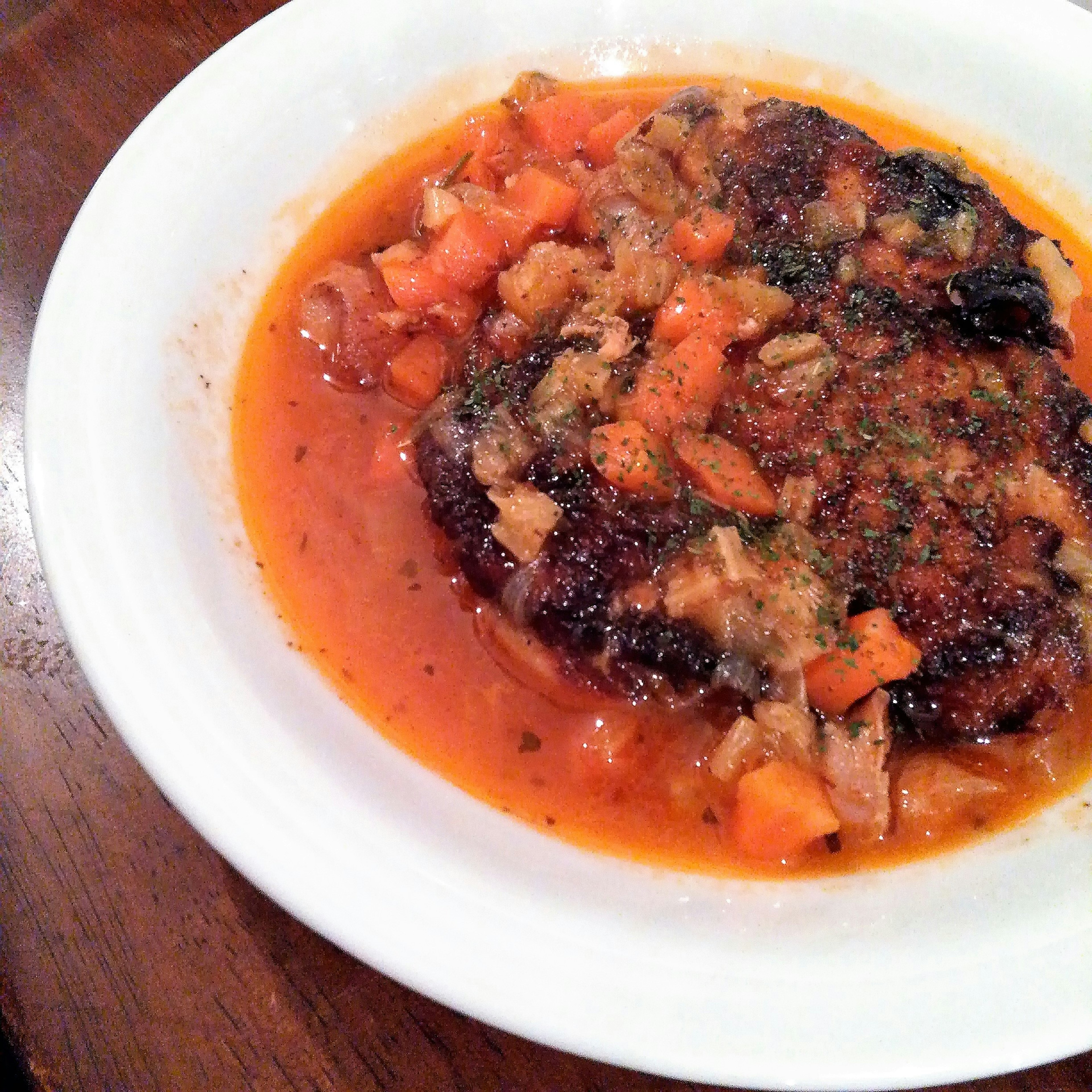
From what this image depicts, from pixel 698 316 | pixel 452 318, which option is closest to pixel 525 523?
pixel 698 316

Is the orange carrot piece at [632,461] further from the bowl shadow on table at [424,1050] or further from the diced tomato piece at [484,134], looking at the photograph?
the diced tomato piece at [484,134]

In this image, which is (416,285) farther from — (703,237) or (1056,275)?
(1056,275)

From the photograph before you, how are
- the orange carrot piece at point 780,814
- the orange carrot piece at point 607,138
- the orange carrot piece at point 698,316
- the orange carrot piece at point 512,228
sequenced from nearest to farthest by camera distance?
the orange carrot piece at point 780,814 → the orange carrot piece at point 698,316 → the orange carrot piece at point 512,228 → the orange carrot piece at point 607,138

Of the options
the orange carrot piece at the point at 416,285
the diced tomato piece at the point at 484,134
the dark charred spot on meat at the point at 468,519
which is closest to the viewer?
the dark charred spot on meat at the point at 468,519

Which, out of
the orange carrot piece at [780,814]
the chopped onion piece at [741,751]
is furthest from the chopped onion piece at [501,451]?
the orange carrot piece at [780,814]

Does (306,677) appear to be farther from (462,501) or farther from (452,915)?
(452,915)

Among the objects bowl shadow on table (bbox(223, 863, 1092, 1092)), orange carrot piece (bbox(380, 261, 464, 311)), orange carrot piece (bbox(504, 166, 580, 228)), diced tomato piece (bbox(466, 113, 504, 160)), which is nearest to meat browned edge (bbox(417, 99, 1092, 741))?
orange carrot piece (bbox(380, 261, 464, 311))

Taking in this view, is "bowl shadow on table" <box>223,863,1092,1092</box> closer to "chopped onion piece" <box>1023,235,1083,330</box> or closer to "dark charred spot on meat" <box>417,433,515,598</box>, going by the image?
"dark charred spot on meat" <box>417,433,515,598</box>
